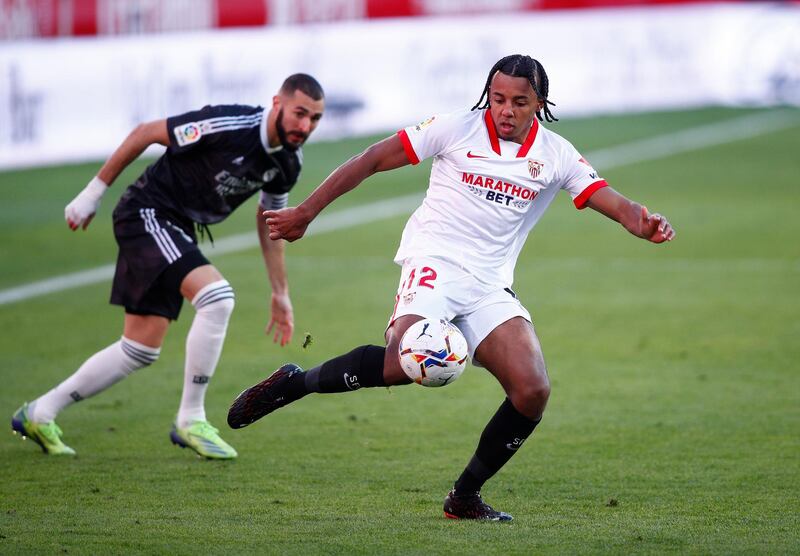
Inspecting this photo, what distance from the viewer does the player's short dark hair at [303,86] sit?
727 cm

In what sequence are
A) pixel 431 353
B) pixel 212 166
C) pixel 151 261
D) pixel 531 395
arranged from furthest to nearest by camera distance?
pixel 212 166 → pixel 151 261 → pixel 531 395 → pixel 431 353

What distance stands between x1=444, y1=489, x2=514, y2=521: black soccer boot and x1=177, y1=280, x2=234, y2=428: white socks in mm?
1860

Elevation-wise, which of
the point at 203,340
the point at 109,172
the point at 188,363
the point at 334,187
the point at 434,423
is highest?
the point at 334,187

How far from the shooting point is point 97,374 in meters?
7.50

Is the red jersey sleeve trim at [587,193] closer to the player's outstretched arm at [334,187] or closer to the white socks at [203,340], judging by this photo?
the player's outstretched arm at [334,187]

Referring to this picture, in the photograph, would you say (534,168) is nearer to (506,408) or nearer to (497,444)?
(506,408)

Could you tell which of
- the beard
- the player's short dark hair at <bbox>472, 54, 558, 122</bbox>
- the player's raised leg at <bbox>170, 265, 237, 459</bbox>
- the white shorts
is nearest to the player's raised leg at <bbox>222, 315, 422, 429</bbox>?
the white shorts

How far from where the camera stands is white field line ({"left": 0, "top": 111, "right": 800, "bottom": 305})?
519 inches

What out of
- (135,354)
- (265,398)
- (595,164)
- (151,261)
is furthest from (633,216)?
(595,164)

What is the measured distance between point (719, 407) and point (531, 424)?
2.90 m

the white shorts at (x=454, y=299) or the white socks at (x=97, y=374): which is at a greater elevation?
the white shorts at (x=454, y=299)

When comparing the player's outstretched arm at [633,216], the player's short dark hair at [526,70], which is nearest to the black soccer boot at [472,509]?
the player's outstretched arm at [633,216]

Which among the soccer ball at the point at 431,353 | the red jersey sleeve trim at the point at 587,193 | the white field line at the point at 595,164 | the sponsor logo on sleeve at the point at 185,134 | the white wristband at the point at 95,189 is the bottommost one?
the white field line at the point at 595,164

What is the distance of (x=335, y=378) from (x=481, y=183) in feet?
3.67
